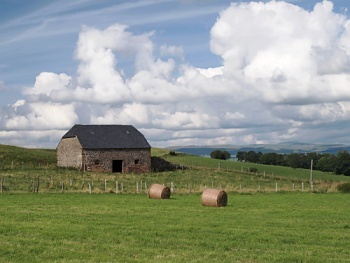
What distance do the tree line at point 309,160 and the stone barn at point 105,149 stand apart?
50.3 meters

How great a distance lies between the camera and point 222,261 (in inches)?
547

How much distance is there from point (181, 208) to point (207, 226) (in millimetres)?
8163

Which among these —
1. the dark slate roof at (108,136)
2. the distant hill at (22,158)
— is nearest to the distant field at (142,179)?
the distant hill at (22,158)

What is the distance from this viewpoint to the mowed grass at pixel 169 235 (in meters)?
14.6

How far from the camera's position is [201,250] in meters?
15.5

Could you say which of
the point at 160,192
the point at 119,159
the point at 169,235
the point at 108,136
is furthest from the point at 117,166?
the point at 169,235

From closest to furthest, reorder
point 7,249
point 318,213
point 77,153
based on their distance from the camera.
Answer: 1. point 7,249
2. point 318,213
3. point 77,153

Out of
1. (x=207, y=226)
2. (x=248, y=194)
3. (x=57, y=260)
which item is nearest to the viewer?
(x=57, y=260)

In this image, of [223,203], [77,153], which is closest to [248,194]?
[223,203]

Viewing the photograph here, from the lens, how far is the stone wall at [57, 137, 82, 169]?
2913 inches

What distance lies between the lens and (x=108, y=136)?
7700cm

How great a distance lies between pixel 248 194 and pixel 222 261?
31306mm

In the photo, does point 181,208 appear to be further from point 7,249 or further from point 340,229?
point 7,249

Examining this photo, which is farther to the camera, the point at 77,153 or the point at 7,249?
the point at 77,153
